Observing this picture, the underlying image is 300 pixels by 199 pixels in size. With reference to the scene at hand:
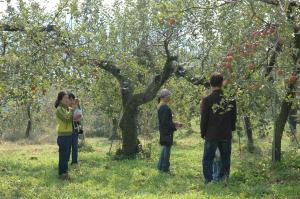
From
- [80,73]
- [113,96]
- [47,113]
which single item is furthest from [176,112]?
[47,113]

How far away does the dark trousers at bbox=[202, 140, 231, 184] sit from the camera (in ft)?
27.2

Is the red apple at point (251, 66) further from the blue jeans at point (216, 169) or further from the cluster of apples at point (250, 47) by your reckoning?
the blue jeans at point (216, 169)

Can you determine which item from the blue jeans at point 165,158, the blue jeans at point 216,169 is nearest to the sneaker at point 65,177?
the blue jeans at point 165,158

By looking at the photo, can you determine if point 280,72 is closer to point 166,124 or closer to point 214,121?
point 214,121

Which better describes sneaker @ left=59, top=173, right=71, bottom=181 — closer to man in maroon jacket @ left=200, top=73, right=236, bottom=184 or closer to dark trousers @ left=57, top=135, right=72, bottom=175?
dark trousers @ left=57, top=135, right=72, bottom=175

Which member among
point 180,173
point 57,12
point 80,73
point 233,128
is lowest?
point 180,173

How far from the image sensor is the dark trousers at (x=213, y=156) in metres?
8.29

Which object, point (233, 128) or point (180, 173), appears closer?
point (233, 128)

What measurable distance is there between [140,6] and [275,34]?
14.5m

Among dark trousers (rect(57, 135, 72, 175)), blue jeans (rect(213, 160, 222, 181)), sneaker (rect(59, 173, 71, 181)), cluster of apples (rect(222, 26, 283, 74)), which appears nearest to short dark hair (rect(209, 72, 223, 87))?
cluster of apples (rect(222, 26, 283, 74))

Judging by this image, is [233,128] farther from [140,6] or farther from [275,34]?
[140,6]

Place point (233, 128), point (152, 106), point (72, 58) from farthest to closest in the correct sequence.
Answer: point (152, 106) < point (72, 58) < point (233, 128)

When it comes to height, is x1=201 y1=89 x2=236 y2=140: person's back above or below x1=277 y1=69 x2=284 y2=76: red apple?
below

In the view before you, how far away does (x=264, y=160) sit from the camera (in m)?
10.4
